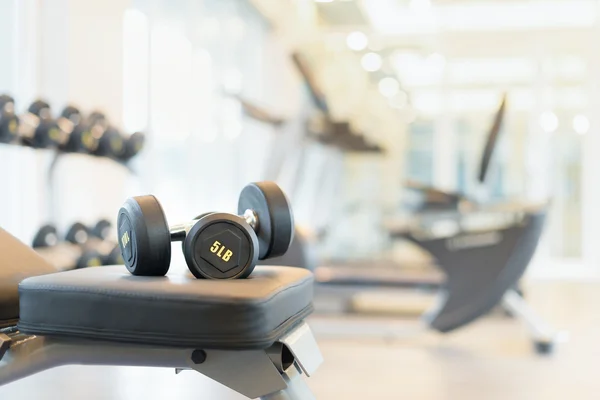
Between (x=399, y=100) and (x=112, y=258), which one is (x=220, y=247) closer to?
(x=112, y=258)

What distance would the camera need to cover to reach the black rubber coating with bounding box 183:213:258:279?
1.42m

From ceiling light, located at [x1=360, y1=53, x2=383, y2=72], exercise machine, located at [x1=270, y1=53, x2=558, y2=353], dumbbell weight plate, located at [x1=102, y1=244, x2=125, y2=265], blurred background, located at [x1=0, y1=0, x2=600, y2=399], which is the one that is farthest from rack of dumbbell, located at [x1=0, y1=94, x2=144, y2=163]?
ceiling light, located at [x1=360, y1=53, x2=383, y2=72]

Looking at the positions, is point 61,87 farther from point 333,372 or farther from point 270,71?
point 270,71

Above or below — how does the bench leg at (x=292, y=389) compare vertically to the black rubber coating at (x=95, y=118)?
below

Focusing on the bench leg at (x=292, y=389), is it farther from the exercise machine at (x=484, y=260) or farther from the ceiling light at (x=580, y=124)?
the ceiling light at (x=580, y=124)

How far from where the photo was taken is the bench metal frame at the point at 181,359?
1304 millimetres

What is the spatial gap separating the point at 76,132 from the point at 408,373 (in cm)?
179

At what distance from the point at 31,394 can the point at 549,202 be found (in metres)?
2.73

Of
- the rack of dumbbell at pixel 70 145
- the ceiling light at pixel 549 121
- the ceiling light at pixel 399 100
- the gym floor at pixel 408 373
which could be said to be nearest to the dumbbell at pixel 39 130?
the rack of dumbbell at pixel 70 145

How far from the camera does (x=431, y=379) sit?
280cm

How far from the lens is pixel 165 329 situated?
127 cm

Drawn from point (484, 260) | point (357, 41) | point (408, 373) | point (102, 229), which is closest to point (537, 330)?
point (484, 260)

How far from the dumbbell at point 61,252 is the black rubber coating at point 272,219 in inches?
56.5

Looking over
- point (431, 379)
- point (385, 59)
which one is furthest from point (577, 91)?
point (431, 379)
